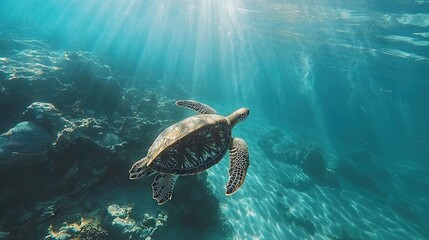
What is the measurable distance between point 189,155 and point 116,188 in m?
4.19

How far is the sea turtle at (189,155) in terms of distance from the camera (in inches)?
159

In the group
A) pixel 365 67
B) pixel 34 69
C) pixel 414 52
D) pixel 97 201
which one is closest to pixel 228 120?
pixel 97 201

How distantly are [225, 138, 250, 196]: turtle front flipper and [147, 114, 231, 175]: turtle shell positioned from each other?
254 mm

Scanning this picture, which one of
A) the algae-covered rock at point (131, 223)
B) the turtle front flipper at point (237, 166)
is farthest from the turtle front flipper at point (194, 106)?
the algae-covered rock at point (131, 223)

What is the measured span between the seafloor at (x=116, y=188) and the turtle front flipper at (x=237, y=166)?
333 centimetres

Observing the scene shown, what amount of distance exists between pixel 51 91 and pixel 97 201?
22.2 feet

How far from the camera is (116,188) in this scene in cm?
723

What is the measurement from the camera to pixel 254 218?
379 inches

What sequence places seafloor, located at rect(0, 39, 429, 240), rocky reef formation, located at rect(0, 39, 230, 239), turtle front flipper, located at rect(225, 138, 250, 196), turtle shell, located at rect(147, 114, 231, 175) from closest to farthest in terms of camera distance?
1. turtle front flipper, located at rect(225, 138, 250, 196)
2. turtle shell, located at rect(147, 114, 231, 175)
3. rocky reef formation, located at rect(0, 39, 230, 239)
4. seafloor, located at rect(0, 39, 429, 240)

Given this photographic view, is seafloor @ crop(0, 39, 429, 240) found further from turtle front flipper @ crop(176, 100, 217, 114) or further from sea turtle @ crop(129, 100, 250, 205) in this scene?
turtle front flipper @ crop(176, 100, 217, 114)

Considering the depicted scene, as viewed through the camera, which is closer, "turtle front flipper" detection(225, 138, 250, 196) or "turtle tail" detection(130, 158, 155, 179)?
"turtle front flipper" detection(225, 138, 250, 196)

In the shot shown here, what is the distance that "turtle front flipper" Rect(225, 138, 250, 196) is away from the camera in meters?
3.74

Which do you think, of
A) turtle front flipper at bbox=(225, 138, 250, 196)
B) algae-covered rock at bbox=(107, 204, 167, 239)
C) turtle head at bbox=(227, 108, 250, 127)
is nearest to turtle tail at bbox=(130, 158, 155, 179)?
turtle front flipper at bbox=(225, 138, 250, 196)

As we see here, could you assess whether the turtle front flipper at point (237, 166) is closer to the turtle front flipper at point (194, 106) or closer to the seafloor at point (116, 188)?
the turtle front flipper at point (194, 106)
